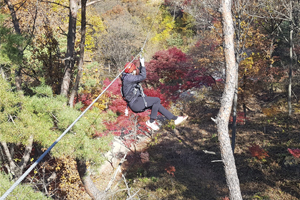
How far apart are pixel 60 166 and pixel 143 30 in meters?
15.4

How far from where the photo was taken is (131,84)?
4145 millimetres

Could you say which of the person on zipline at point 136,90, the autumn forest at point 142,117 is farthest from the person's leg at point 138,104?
the autumn forest at point 142,117

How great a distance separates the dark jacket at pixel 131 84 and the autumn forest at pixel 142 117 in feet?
1.19

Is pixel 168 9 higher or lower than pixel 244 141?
higher

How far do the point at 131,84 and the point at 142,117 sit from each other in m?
6.28

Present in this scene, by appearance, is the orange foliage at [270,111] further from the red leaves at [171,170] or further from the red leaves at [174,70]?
the red leaves at [171,170]

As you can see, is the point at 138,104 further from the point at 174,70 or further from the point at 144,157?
the point at 174,70

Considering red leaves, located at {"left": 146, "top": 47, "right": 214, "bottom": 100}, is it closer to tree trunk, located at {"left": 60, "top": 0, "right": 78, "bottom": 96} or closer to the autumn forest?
the autumn forest

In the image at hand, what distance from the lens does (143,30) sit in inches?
811

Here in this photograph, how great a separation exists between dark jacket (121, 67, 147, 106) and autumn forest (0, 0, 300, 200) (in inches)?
14.2

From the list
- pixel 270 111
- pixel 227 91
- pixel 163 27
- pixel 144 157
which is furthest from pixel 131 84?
pixel 163 27

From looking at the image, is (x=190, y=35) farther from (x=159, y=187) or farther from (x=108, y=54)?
(x=159, y=187)

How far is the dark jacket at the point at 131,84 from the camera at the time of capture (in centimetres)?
406

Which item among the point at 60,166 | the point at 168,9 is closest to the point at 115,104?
the point at 60,166
